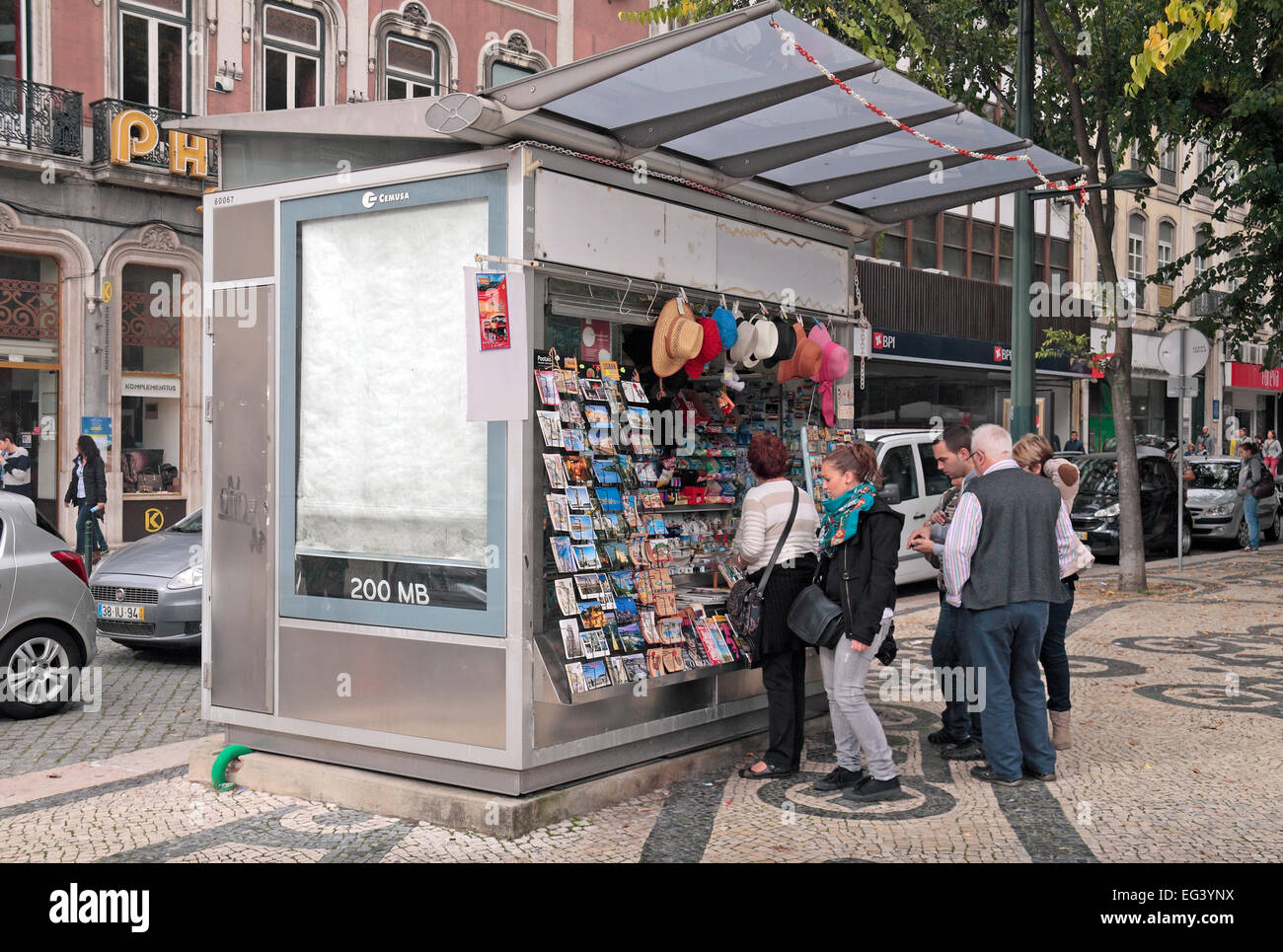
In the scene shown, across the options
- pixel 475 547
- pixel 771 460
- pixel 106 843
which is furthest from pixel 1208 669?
pixel 106 843

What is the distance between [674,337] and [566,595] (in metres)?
1.58

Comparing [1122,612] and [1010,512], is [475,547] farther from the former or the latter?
[1122,612]

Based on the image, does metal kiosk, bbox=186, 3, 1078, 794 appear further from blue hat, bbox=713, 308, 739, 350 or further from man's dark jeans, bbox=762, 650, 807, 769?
man's dark jeans, bbox=762, 650, 807, 769

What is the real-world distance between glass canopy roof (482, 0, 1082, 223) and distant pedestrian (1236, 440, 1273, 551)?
14721mm

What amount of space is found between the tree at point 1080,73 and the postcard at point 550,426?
9.30 meters

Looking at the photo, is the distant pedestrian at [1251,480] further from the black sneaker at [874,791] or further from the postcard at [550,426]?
the postcard at [550,426]

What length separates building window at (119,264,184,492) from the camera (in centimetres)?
1994

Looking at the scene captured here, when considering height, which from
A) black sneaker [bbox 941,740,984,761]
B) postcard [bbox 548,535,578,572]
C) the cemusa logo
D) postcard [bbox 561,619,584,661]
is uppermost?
the cemusa logo

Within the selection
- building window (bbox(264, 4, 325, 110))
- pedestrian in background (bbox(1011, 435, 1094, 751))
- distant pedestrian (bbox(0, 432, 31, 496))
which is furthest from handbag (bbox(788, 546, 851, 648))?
building window (bbox(264, 4, 325, 110))

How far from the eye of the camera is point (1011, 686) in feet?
21.7

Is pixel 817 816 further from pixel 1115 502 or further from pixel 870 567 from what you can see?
pixel 1115 502

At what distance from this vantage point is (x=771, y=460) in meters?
6.60
